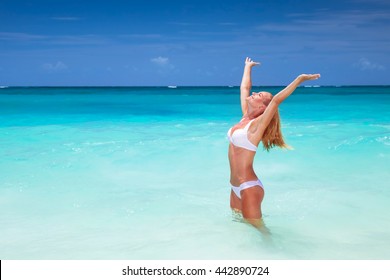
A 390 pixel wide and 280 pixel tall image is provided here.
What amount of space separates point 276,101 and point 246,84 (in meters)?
0.86

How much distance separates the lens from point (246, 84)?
427 centimetres

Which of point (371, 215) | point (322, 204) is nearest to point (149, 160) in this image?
point (322, 204)

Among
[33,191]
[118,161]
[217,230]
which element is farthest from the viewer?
[118,161]

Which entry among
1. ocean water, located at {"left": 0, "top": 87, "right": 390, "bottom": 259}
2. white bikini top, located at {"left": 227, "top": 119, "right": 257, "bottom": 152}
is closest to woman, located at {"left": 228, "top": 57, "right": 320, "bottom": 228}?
white bikini top, located at {"left": 227, "top": 119, "right": 257, "bottom": 152}

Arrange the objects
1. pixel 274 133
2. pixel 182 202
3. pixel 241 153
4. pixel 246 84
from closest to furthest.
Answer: pixel 274 133 < pixel 241 153 < pixel 246 84 < pixel 182 202

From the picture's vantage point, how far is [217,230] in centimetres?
444

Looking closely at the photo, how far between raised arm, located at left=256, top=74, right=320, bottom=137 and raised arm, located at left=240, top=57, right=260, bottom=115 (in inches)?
21.0

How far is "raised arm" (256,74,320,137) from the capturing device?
11.1ft

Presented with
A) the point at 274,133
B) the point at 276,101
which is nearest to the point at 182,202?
the point at 274,133

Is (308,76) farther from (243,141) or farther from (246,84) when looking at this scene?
(246,84)

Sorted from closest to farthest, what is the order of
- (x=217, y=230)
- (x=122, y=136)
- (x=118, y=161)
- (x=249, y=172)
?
(x=249, y=172) → (x=217, y=230) → (x=118, y=161) → (x=122, y=136)

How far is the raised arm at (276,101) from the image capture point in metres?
3.40
